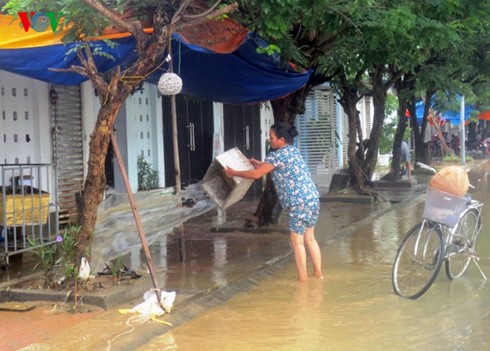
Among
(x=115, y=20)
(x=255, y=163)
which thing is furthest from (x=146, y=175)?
(x=115, y=20)

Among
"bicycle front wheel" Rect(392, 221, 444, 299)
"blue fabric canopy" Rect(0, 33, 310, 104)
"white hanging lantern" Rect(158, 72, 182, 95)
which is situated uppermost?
"blue fabric canopy" Rect(0, 33, 310, 104)

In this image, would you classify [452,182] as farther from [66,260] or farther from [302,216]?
[66,260]

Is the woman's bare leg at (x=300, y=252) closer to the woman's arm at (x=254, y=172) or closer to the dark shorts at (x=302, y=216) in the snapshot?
the dark shorts at (x=302, y=216)

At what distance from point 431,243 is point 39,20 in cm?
472

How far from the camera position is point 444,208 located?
7.55m

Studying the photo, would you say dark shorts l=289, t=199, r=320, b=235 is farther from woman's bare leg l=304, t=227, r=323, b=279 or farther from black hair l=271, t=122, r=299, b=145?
black hair l=271, t=122, r=299, b=145

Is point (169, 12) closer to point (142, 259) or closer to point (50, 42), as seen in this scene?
point (50, 42)

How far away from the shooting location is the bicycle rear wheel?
7996 mm

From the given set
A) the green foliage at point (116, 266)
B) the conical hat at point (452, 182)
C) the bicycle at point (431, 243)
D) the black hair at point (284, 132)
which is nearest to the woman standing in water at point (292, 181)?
the black hair at point (284, 132)

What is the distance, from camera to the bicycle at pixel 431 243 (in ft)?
24.7

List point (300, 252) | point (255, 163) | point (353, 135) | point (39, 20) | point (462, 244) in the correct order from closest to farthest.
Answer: point (39, 20) → point (462, 244) → point (300, 252) → point (255, 163) → point (353, 135)

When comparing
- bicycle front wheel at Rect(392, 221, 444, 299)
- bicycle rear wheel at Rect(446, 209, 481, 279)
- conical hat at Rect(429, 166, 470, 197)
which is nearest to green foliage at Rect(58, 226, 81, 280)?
bicycle front wheel at Rect(392, 221, 444, 299)

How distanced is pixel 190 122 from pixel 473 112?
22730 millimetres

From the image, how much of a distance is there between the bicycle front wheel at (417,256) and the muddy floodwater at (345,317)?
15 centimetres
